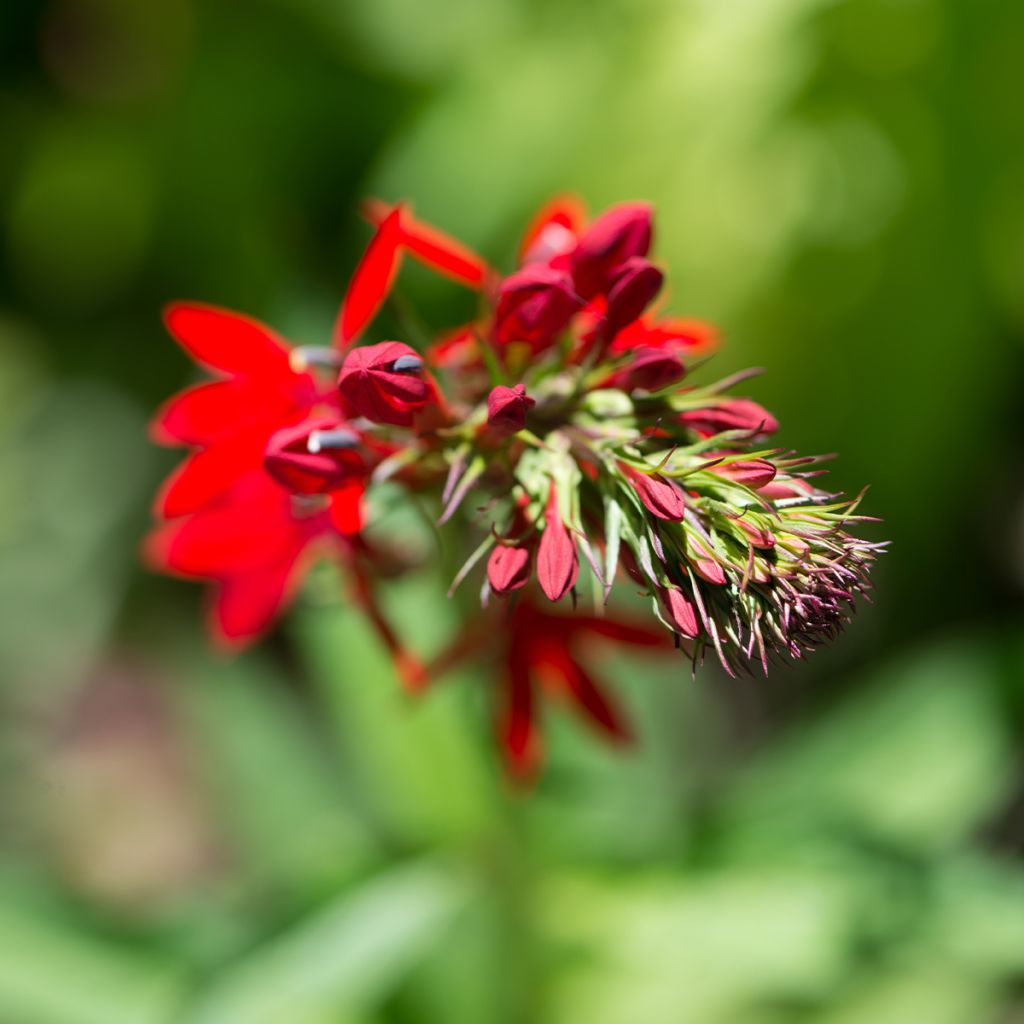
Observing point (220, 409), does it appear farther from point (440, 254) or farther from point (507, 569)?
point (507, 569)

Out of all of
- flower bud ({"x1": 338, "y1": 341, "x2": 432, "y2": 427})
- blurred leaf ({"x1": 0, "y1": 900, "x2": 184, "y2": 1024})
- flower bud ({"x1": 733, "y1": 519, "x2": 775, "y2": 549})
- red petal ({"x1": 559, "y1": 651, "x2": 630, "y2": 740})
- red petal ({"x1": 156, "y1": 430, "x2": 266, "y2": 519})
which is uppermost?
flower bud ({"x1": 733, "y1": 519, "x2": 775, "y2": 549})

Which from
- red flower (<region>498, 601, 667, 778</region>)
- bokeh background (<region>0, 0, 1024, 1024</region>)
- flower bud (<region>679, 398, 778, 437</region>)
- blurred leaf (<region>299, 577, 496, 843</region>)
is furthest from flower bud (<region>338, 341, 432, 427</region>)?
blurred leaf (<region>299, 577, 496, 843</region>)

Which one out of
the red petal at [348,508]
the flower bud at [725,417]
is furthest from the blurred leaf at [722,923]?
the red petal at [348,508]

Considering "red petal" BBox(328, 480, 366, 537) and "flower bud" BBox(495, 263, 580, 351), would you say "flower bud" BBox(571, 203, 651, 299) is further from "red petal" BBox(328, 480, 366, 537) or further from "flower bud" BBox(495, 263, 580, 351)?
"red petal" BBox(328, 480, 366, 537)

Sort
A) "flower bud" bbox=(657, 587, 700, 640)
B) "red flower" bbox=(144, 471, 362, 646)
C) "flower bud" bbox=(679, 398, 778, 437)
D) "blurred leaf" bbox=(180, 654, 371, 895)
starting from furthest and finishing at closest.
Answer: "blurred leaf" bbox=(180, 654, 371, 895)
"red flower" bbox=(144, 471, 362, 646)
"flower bud" bbox=(679, 398, 778, 437)
"flower bud" bbox=(657, 587, 700, 640)

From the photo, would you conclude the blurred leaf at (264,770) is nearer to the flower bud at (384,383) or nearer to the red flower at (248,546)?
the red flower at (248,546)

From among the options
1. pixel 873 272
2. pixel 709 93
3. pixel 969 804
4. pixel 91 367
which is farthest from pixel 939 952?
pixel 91 367

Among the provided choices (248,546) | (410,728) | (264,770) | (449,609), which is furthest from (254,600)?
(264,770)
